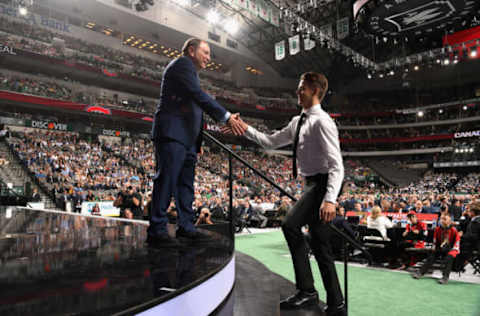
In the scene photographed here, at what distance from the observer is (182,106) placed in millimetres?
2482

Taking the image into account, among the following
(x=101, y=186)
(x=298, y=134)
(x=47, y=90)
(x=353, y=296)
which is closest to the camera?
(x=298, y=134)

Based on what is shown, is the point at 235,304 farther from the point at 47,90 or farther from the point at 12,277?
the point at 47,90

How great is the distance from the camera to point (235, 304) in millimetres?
2115

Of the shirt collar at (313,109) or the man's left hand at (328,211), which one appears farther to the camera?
the shirt collar at (313,109)

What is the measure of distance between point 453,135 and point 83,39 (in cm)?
3996

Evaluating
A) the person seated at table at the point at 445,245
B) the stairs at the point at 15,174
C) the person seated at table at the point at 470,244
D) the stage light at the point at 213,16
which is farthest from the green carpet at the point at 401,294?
the stage light at the point at 213,16

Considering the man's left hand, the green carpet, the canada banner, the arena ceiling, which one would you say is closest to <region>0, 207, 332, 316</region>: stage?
the man's left hand

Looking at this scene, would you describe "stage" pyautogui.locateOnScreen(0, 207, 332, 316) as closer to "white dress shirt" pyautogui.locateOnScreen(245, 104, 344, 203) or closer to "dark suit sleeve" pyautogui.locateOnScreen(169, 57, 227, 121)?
"white dress shirt" pyautogui.locateOnScreen(245, 104, 344, 203)

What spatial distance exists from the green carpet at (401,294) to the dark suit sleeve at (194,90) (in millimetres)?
2437

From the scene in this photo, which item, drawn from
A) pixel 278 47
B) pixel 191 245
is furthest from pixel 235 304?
pixel 278 47

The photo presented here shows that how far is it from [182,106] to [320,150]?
1.15m

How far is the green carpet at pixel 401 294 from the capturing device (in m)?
3.29

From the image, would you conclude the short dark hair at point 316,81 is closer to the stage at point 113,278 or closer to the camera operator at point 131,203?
the stage at point 113,278

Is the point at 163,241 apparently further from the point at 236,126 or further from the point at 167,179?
the point at 236,126
